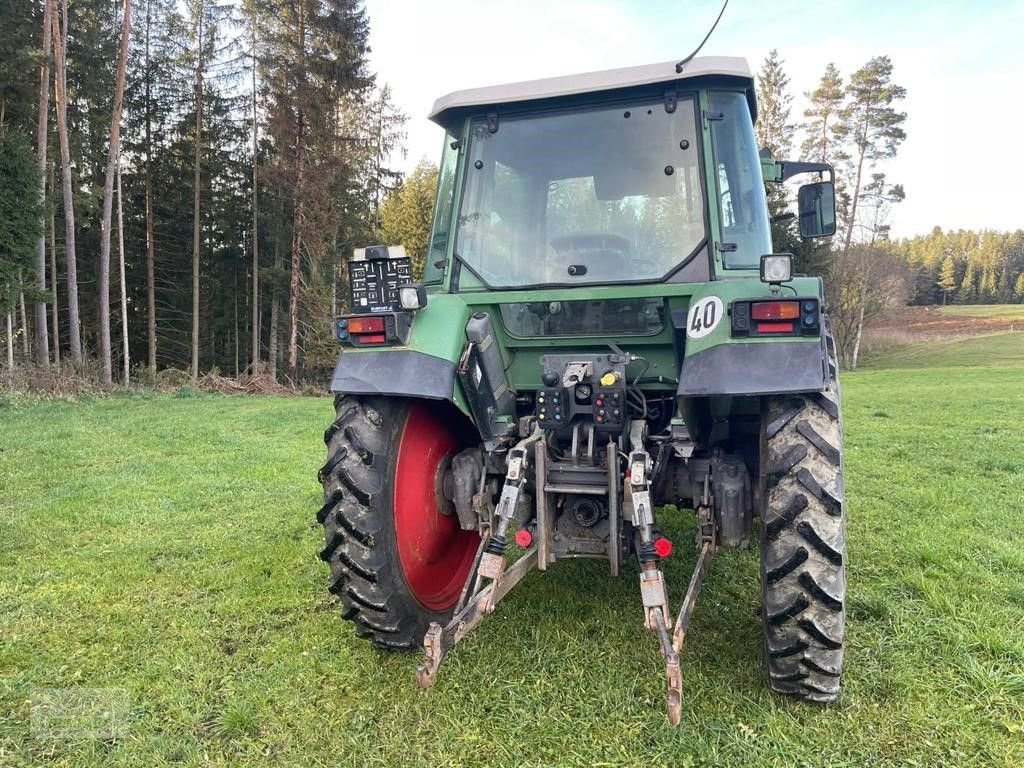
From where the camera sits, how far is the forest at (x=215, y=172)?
15.3 meters

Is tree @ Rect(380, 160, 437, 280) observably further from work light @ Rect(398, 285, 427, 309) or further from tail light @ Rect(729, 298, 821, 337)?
tail light @ Rect(729, 298, 821, 337)

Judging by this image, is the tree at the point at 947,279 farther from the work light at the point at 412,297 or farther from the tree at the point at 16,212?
the work light at the point at 412,297

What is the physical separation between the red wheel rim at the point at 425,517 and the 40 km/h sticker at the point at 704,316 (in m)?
1.19

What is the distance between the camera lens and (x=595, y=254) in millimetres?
2965

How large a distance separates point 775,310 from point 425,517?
5.50 ft

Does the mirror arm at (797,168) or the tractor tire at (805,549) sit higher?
the mirror arm at (797,168)

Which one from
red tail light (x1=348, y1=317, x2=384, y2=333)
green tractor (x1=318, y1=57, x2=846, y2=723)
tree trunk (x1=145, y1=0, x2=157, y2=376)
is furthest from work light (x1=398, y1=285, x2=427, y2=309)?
tree trunk (x1=145, y1=0, x2=157, y2=376)

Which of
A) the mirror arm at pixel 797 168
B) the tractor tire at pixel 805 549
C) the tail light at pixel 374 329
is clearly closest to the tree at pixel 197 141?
the tail light at pixel 374 329

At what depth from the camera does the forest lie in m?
15.3

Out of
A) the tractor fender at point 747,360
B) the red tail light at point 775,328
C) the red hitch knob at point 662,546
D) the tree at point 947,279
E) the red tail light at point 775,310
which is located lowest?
the red hitch knob at point 662,546

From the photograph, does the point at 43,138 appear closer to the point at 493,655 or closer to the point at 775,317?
the point at 493,655

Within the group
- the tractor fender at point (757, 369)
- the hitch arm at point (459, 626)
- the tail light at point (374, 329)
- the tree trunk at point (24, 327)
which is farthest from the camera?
the tree trunk at point (24, 327)

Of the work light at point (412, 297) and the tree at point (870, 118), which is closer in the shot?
the work light at point (412, 297)

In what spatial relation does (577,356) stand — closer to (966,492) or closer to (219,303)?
(966,492)
